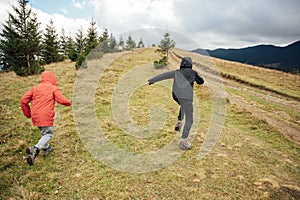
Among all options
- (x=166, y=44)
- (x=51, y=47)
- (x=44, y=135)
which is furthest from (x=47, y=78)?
(x=51, y=47)

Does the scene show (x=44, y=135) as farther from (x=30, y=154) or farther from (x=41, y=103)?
(x=41, y=103)

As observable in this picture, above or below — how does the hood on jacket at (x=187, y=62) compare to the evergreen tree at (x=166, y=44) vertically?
below

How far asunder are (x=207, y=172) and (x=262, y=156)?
228cm

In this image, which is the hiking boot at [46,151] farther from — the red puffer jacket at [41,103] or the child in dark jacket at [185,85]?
the child in dark jacket at [185,85]

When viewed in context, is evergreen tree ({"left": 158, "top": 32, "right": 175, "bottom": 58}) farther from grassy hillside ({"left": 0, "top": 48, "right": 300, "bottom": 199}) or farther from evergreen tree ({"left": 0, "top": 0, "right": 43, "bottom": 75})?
grassy hillside ({"left": 0, "top": 48, "right": 300, "bottom": 199})

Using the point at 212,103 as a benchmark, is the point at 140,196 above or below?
below

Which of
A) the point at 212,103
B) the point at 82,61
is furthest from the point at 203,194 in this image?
the point at 82,61

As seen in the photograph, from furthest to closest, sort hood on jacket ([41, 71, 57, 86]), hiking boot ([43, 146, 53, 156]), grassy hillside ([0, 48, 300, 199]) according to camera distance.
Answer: hiking boot ([43, 146, 53, 156])
hood on jacket ([41, 71, 57, 86])
grassy hillside ([0, 48, 300, 199])


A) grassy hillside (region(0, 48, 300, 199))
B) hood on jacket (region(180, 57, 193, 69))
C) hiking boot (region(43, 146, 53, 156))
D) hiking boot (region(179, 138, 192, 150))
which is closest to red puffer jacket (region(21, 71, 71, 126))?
hiking boot (region(43, 146, 53, 156))

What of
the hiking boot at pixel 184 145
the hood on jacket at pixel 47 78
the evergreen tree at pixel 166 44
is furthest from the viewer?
the evergreen tree at pixel 166 44

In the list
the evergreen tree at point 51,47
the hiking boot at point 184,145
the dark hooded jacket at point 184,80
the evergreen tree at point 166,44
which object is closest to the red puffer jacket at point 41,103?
the dark hooded jacket at point 184,80

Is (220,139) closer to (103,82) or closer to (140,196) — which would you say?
(140,196)

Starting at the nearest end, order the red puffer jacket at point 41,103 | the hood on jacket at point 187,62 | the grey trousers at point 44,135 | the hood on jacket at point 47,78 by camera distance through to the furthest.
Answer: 1. the red puffer jacket at point 41,103
2. the grey trousers at point 44,135
3. the hood on jacket at point 47,78
4. the hood on jacket at point 187,62

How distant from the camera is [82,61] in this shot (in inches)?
818
